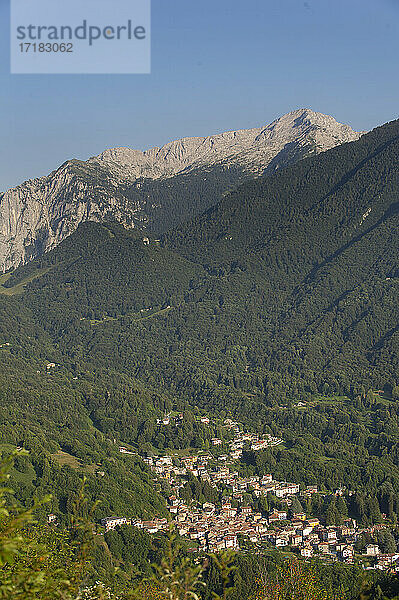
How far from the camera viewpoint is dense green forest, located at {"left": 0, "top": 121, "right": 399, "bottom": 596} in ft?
257

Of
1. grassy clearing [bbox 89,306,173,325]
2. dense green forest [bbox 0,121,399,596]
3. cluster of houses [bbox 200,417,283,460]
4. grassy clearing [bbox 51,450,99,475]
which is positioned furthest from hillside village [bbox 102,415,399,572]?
grassy clearing [bbox 89,306,173,325]

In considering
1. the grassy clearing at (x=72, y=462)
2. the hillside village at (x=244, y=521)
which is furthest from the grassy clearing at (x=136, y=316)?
the grassy clearing at (x=72, y=462)

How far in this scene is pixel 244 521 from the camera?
63.5 m

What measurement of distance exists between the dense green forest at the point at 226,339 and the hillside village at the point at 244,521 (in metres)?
3.26

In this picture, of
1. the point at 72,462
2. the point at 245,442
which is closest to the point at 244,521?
the point at 72,462

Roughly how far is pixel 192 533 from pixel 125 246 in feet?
413

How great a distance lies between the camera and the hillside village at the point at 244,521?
55969 mm

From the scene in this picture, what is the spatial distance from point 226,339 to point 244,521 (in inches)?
3217

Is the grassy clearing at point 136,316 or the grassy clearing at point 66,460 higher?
the grassy clearing at point 136,316

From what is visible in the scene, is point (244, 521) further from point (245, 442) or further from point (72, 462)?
point (245, 442)

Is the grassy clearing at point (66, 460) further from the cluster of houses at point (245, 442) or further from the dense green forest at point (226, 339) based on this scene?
the cluster of houses at point (245, 442)

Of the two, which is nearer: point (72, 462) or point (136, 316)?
point (72, 462)

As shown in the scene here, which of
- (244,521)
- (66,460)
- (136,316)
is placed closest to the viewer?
(244,521)

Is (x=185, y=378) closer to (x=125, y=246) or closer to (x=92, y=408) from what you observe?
(x=92, y=408)
